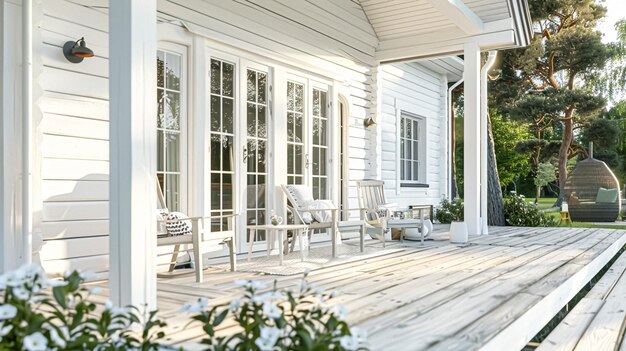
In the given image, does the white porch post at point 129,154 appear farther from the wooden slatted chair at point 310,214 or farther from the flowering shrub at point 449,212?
the flowering shrub at point 449,212

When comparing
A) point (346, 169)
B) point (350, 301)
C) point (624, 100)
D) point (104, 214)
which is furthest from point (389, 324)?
point (624, 100)

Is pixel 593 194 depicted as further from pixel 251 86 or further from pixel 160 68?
pixel 160 68

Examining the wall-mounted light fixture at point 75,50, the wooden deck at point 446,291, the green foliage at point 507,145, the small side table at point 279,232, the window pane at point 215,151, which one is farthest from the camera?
the green foliage at point 507,145

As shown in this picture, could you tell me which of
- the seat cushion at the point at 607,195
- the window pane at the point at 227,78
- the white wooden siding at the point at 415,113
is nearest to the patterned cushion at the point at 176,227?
the window pane at the point at 227,78

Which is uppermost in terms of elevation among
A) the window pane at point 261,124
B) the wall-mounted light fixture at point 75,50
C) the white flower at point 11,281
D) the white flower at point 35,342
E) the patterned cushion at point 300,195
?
the wall-mounted light fixture at point 75,50

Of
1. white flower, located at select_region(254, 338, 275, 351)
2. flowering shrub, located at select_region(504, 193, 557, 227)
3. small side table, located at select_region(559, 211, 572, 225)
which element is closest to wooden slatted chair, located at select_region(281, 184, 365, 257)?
white flower, located at select_region(254, 338, 275, 351)

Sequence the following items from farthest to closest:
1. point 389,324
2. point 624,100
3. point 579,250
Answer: point 624,100
point 579,250
point 389,324

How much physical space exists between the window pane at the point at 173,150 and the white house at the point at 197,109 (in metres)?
0.01

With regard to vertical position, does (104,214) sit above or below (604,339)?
above

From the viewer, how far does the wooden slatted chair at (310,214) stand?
539cm

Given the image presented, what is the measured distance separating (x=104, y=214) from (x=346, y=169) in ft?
12.5

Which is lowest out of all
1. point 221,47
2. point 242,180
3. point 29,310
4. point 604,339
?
point 604,339

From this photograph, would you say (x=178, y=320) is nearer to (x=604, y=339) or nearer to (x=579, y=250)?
(x=604, y=339)

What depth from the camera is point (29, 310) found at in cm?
158
